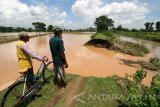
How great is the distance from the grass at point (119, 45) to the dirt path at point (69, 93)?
11.3m

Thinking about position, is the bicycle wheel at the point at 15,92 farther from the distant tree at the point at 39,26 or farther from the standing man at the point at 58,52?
the distant tree at the point at 39,26

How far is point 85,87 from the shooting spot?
648 cm

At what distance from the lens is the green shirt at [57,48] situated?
540 cm

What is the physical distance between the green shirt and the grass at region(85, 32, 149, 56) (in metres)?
12.5

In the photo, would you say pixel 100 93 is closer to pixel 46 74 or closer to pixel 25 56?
pixel 25 56

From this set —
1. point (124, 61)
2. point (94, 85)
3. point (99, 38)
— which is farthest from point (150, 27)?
point (94, 85)

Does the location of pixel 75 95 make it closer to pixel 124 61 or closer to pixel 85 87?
pixel 85 87

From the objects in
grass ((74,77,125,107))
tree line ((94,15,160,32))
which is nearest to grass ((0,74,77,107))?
grass ((74,77,125,107))

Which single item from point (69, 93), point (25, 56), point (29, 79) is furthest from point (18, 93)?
point (69, 93)

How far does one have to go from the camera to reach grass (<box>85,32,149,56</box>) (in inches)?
711

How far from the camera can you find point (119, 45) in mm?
20109

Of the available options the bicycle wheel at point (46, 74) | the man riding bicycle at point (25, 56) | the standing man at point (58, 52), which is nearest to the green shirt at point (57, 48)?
the standing man at point (58, 52)

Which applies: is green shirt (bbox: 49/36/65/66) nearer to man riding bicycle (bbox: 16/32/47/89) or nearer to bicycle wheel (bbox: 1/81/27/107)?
man riding bicycle (bbox: 16/32/47/89)

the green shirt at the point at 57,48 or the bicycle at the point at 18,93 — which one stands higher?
the green shirt at the point at 57,48
